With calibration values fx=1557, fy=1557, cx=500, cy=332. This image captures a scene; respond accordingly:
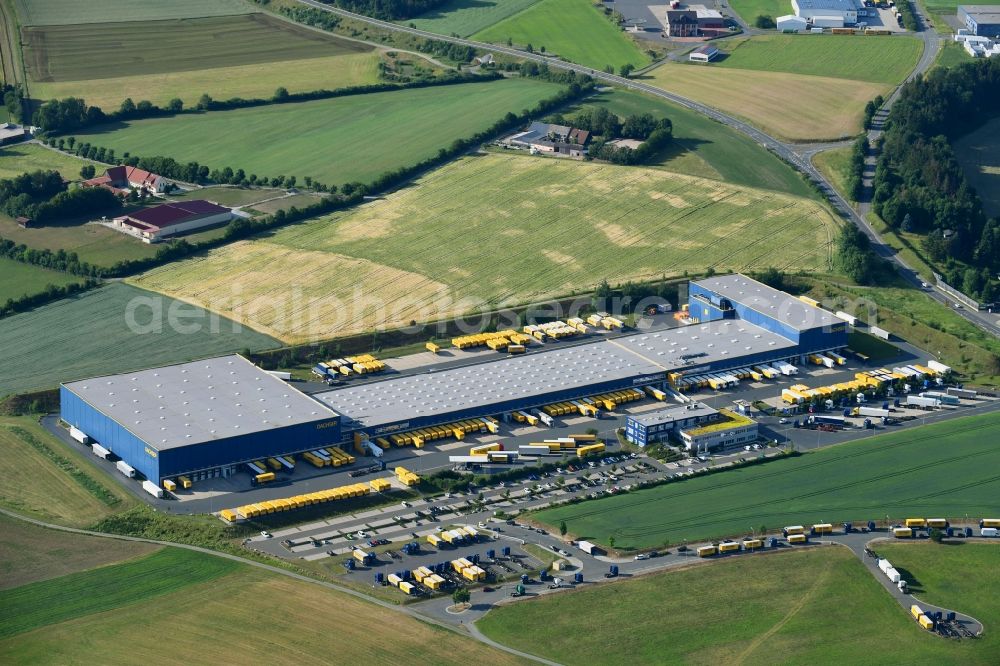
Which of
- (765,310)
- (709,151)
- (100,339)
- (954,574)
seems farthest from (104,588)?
(709,151)

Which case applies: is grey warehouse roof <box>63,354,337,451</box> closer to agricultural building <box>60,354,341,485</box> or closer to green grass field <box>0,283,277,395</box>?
agricultural building <box>60,354,341,485</box>

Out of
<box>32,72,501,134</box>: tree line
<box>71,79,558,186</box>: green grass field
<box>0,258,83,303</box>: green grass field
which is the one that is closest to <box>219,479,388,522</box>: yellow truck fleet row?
<box>0,258,83,303</box>: green grass field

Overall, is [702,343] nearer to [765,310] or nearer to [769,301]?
[765,310]

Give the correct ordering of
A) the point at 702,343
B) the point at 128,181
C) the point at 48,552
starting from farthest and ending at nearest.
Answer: the point at 128,181 < the point at 702,343 < the point at 48,552

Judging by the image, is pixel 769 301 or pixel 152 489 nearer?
pixel 152 489

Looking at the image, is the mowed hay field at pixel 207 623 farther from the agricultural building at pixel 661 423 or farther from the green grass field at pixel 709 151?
the green grass field at pixel 709 151

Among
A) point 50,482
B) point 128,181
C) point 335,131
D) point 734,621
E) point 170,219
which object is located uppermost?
point 335,131
